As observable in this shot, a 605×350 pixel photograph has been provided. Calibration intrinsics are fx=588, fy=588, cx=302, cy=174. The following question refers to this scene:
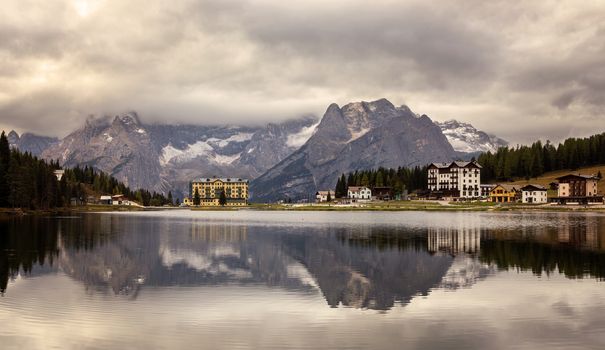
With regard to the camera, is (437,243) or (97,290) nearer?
(97,290)

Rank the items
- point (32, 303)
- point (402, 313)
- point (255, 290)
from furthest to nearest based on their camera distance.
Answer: point (255, 290)
point (32, 303)
point (402, 313)

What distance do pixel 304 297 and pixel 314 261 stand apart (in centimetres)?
1919

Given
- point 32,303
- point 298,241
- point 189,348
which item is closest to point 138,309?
point 32,303

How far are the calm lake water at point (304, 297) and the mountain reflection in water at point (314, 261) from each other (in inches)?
7.2

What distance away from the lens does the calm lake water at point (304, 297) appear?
26625 mm

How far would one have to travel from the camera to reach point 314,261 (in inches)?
2213

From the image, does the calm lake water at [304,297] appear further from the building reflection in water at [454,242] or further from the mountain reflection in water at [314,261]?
the building reflection in water at [454,242]

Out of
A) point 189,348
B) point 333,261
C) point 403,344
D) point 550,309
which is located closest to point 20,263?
point 333,261

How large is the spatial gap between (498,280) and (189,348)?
26.7 metres

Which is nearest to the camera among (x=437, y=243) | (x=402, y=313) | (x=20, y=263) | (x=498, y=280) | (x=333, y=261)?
(x=402, y=313)

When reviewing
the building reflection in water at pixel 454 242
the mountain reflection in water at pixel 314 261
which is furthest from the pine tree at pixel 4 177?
the building reflection in water at pixel 454 242

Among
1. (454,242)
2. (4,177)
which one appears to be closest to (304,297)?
(454,242)

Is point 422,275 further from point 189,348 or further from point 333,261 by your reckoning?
point 189,348

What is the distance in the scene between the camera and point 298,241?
78.5m
